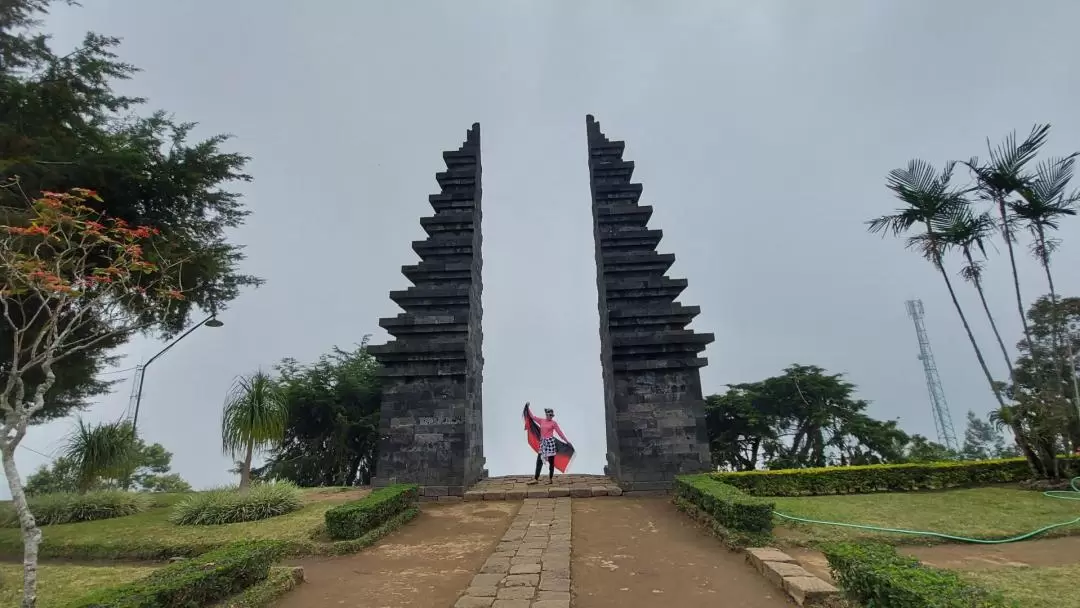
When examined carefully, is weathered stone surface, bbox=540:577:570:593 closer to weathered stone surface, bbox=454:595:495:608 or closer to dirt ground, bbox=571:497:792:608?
dirt ground, bbox=571:497:792:608

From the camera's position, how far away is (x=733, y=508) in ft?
24.7

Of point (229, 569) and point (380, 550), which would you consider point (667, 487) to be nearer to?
point (380, 550)

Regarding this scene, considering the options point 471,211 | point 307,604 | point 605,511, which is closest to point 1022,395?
point 605,511

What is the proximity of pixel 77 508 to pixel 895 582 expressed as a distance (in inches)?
580

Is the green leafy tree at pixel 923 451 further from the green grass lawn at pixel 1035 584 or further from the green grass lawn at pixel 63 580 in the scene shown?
the green grass lawn at pixel 63 580

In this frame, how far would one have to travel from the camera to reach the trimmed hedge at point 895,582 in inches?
139

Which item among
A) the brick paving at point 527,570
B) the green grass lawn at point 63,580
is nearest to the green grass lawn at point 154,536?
the green grass lawn at point 63,580

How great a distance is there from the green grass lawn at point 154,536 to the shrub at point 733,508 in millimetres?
6169

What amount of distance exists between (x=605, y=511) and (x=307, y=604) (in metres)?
6.11

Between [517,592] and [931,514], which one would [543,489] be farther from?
[931,514]

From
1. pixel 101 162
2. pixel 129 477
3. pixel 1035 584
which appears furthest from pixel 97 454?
pixel 1035 584

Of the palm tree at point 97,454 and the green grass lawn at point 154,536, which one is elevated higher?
the palm tree at point 97,454

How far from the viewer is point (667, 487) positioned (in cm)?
1227

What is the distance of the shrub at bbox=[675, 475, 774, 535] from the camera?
736cm
